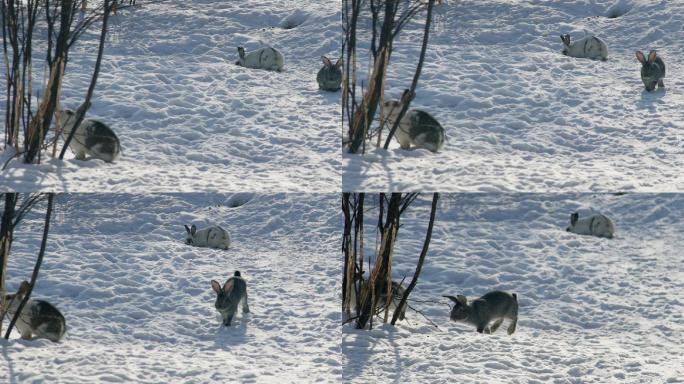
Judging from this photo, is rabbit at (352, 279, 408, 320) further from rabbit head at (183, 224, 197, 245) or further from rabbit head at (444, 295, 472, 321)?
rabbit head at (183, 224, 197, 245)

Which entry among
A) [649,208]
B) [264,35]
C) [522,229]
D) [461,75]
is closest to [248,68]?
[264,35]

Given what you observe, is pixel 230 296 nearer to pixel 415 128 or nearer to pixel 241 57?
pixel 415 128

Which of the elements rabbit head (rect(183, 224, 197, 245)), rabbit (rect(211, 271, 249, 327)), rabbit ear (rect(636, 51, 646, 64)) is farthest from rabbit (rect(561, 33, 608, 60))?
rabbit (rect(211, 271, 249, 327))

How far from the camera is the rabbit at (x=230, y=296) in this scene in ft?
16.0

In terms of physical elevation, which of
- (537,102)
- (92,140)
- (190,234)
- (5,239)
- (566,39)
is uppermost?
(566,39)

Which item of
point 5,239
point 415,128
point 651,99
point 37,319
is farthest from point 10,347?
point 651,99

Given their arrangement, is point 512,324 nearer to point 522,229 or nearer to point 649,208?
point 522,229

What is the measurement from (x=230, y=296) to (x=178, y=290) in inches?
11.3

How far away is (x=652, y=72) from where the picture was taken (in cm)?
614

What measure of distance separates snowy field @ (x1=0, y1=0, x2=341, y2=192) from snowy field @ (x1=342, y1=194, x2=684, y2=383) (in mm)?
608

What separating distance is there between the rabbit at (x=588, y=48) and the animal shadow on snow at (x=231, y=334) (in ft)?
7.79

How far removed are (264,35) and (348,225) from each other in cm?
202

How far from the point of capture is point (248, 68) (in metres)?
6.29

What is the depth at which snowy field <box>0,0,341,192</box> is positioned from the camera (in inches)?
207
